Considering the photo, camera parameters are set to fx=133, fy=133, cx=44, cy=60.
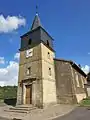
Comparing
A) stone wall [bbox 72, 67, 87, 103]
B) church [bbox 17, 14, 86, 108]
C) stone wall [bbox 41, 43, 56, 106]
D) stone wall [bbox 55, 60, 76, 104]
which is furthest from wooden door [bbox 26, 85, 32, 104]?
stone wall [bbox 72, 67, 87, 103]

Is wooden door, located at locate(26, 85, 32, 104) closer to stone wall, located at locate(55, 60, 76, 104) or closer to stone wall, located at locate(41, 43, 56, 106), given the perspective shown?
stone wall, located at locate(41, 43, 56, 106)

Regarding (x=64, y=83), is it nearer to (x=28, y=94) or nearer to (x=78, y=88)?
(x=78, y=88)

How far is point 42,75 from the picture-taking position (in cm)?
1581

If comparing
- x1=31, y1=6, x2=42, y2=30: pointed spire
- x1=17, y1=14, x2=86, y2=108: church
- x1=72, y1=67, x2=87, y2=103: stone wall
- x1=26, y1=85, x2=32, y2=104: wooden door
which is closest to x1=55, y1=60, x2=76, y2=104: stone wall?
x1=17, y1=14, x2=86, y2=108: church

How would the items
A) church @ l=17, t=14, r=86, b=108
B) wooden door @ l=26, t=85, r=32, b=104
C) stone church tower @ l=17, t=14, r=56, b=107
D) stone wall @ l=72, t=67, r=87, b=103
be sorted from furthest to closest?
stone wall @ l=72, t=67, r=87, b=103 → wooden door @ l=26, t=85, r=32, b=104 → church @ l=17, t=14, r=86, b=108 → stone church tower @ l=17, t=14, r=56, b=107

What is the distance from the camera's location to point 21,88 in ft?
56.7

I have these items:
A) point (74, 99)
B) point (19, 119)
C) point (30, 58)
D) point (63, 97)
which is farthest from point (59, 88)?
point (19, 119)

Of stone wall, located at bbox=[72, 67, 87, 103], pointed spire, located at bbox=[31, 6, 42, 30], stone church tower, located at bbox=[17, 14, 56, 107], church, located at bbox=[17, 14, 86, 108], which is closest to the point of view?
stone church tower, located at bbox=[17, 14, 56, 107]

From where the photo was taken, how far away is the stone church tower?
15633 mm

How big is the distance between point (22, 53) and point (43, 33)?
4.13m

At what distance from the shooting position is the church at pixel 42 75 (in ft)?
51.9

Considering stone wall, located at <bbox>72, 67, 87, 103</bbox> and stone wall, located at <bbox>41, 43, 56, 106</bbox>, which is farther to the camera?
stone wall, located at <bbox>72, 67, 87, 103</bbox>

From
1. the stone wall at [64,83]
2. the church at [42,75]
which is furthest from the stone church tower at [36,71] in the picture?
the stone wall at [64,83]

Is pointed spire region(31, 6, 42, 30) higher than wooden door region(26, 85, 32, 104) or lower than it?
higher
